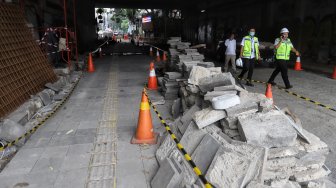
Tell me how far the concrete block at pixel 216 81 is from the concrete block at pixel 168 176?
6.41 feet

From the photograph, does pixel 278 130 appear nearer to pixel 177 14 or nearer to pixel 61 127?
pixel 61 127

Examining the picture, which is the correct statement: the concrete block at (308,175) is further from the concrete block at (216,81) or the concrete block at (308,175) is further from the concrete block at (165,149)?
the concrete block at (216,81)

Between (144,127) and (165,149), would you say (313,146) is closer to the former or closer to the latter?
(165,149)

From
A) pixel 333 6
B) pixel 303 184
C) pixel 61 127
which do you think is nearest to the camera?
pixel 303 184

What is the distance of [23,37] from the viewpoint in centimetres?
858

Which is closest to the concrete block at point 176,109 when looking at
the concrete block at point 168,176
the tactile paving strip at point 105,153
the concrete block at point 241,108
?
the tactile paving strip at point 105,153

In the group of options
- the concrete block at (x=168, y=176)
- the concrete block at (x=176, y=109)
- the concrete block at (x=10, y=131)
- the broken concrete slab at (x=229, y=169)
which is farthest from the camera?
the concrete block at (x=176, y=109)

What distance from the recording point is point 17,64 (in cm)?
746

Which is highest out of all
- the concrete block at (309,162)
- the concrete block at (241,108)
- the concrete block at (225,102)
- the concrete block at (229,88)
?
the concrete block at (229,88)

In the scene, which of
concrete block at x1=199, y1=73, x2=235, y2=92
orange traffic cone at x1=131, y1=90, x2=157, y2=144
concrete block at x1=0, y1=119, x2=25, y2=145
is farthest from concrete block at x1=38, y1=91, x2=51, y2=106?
concrete block at x1=199, y1=73, x2=235, y2=92

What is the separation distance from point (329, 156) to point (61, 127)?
15.8ft

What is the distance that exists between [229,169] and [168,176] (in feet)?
2.41

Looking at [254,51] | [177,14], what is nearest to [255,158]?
[254,51]

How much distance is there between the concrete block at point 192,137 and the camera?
419 cm
